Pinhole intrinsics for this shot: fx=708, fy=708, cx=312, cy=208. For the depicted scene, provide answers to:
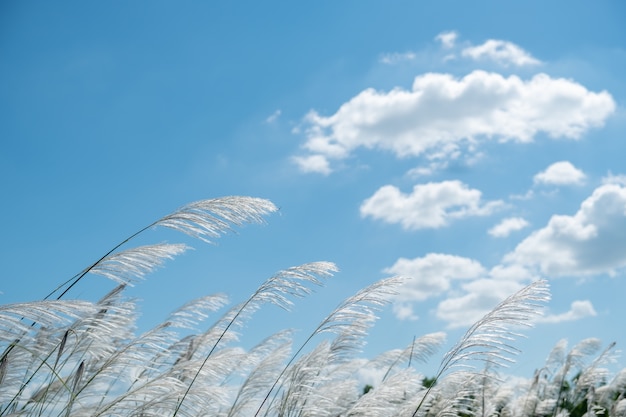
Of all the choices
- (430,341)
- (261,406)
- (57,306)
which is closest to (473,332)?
(261,406)

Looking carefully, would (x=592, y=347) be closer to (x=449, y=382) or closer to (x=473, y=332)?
(x=449, y=382)

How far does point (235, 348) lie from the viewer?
164 inches

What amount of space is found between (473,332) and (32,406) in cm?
214

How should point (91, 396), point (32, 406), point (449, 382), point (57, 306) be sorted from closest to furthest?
1. point (57, 306)
2. point (32, 406)
3. point (91, 396)
4. point (449, 382)

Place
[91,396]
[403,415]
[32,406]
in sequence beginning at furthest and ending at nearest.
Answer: [403,415], [91,396], [32,406]

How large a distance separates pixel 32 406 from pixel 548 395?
5692 mm

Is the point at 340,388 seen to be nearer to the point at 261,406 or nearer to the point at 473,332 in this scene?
the point at 261,406

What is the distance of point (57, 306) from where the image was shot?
228 cm

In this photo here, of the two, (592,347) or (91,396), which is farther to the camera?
(592,347)

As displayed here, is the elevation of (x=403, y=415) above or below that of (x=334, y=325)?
below

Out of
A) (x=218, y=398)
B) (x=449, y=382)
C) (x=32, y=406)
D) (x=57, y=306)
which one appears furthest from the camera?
(x=449, y=382)

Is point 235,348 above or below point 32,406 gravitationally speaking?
above

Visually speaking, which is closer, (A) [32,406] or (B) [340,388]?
(A) [32,406]

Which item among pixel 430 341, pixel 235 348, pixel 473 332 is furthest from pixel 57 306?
pixel 430 341
